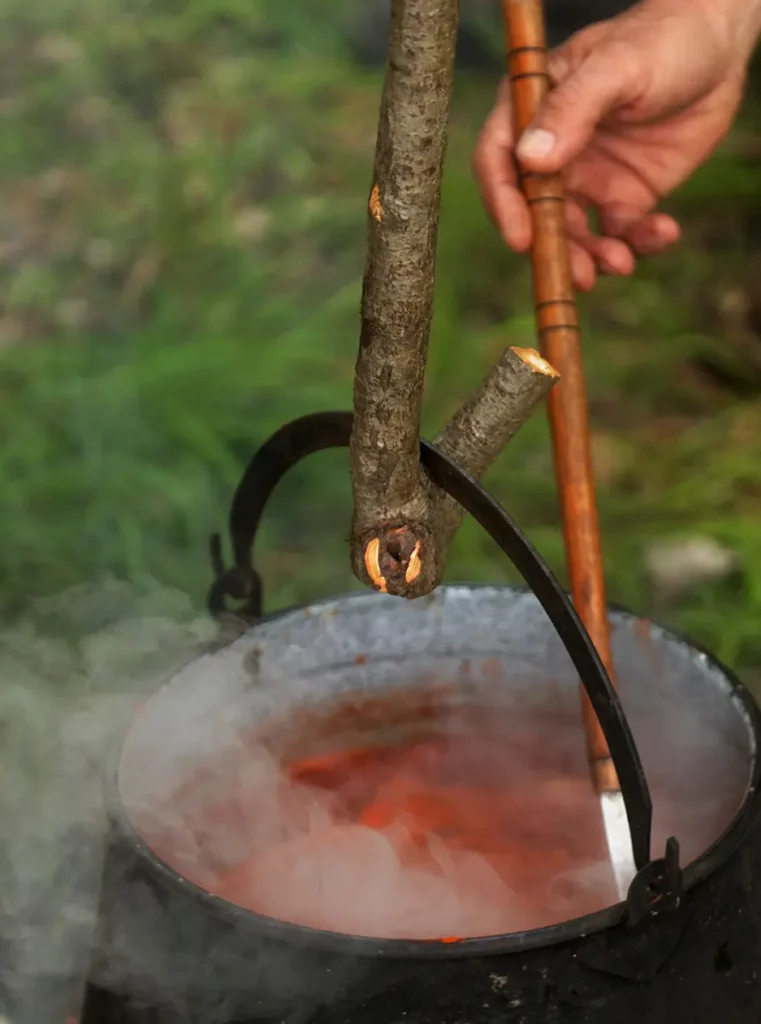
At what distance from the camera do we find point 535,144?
1399 mm

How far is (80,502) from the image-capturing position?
9.53 ft

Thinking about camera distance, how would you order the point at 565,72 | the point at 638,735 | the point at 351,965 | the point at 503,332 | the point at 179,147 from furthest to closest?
the point at 179,147
the point at 503,332
the point at 565,72
the point at 638,735
the point at 351,965

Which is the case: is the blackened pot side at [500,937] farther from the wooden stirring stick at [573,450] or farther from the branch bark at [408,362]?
the branch bark at [408,362]

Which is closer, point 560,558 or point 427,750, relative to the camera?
point 427,750

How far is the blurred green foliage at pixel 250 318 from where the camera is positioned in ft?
9.32

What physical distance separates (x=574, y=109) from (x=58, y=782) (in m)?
1.11

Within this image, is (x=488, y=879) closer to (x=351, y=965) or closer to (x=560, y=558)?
(x=351, y=965)

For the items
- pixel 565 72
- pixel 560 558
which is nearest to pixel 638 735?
pixel 565 72

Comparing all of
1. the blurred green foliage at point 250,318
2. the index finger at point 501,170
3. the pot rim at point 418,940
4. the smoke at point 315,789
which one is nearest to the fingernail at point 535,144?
the index finger at point 501,170

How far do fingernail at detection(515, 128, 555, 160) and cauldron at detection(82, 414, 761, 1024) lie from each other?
49 cm

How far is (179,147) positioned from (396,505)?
320 cm

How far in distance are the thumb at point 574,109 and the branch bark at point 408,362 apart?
50 cm

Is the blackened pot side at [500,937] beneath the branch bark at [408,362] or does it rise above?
beneath

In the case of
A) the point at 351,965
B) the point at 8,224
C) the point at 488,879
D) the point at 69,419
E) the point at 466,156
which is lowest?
the point at 351,965
